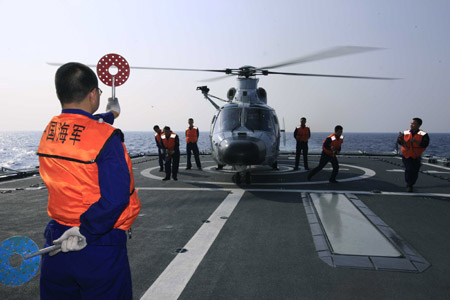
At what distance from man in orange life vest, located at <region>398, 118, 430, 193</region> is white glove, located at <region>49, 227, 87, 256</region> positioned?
8844 mm

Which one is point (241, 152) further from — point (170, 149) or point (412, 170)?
point (412, 170)

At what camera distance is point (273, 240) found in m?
4.68

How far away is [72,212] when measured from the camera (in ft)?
6.01

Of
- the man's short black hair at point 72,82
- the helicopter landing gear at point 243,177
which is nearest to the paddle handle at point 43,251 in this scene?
the man's short black hair at point 72,82

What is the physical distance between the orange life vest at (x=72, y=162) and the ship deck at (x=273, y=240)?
167cm

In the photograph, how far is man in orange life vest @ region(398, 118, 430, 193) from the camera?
26.9ft

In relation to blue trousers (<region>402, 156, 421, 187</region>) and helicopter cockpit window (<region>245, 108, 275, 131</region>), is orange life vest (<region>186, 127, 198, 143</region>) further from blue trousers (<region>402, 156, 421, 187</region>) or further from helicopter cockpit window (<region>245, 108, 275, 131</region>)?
blue trousers (<region>402, 156, 421, 187</region>)

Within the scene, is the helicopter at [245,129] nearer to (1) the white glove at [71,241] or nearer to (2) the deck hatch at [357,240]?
(2) the deck hatch at [357,240]

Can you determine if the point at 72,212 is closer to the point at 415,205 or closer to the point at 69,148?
the point at 69,148

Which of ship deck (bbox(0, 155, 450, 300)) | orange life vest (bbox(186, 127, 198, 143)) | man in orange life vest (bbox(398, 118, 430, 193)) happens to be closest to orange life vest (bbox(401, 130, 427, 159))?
man in orange life vest (bbox(398, 118, 430, 193))

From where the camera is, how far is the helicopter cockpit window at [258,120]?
1007 centimetres

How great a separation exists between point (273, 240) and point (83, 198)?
3494mm

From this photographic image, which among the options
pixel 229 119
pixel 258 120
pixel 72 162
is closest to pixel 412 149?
pixel 258 120

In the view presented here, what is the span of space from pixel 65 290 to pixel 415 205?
734cm
